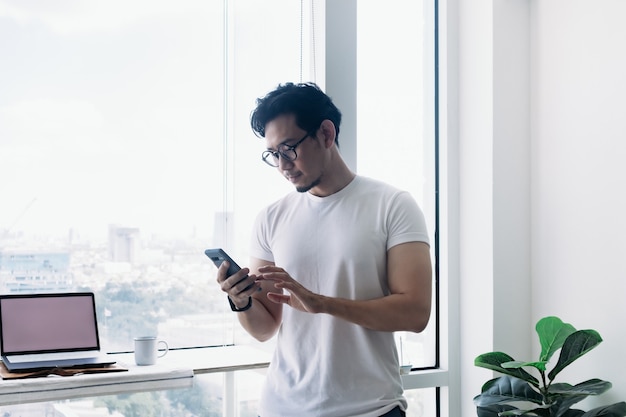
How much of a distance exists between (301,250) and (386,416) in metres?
0.43

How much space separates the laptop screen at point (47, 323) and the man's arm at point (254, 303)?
63 centimetres

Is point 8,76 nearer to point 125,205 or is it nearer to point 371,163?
point 125,205

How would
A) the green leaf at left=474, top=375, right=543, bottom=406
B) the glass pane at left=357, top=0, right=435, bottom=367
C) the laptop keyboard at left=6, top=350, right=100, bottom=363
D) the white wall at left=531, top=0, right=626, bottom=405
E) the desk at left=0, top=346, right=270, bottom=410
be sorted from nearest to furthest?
the desk at left=0, top=346, right=270, bottom=410 → the laptop keyboard at left=6, top=350, right=100, bottom=363 → the green leaf at left=474, top=375, right=543, bottom=406 → the white wall at left=531, top=0, right=626, bottom=405 → the glass pane at left=357, top=0, right=435, bottom=367

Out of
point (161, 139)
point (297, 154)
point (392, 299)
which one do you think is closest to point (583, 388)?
point (392, 299)

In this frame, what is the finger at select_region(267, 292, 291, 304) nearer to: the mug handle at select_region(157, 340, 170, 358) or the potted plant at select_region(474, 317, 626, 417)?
the mug handle at select_region(157, 340, 170, 358)

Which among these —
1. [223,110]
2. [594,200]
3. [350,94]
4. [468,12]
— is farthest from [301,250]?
[468,12]

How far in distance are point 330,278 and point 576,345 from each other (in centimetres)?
111

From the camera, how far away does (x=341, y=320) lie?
1.66 m

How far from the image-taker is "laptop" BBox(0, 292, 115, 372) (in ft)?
6.66

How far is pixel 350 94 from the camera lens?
2523mm

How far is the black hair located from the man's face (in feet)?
0.05

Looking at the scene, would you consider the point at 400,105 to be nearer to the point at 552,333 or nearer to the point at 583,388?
the point at 552,333

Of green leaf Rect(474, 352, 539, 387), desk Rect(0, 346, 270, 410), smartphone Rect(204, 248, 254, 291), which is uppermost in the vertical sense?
smartphone Rect(204, 248, 254, 291)

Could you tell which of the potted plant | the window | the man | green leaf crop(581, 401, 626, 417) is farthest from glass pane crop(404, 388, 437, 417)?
the man
